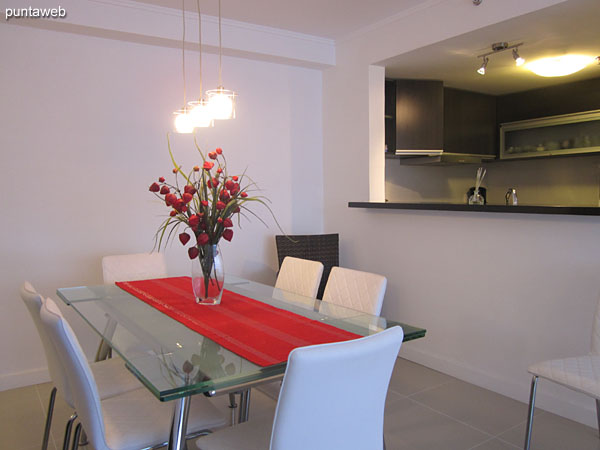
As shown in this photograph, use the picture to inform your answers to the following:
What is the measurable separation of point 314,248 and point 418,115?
5.23 ft

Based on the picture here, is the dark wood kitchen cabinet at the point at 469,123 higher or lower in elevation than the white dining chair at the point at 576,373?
higher

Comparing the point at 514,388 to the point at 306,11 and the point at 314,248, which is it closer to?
the point at 314,248

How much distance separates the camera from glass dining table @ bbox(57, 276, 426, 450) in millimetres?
1524

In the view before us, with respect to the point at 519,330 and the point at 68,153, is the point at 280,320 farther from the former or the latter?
the point at 68,153

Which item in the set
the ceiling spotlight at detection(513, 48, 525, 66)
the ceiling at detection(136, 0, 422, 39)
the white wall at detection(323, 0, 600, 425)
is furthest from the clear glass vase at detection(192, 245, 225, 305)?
the ceiling spotlight at detection(513, 48, 525, 66)

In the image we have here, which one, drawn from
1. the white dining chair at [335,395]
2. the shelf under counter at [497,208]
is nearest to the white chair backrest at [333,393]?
the white dining chair at [335,395]

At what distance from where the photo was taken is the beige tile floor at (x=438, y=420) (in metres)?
2.55

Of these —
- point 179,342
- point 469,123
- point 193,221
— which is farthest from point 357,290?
point 469,123

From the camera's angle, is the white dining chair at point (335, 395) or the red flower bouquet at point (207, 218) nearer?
the white dining chair at point (335, 395)

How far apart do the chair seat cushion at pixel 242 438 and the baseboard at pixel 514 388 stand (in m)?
1.90

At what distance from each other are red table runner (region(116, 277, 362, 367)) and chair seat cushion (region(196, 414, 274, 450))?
29 cm

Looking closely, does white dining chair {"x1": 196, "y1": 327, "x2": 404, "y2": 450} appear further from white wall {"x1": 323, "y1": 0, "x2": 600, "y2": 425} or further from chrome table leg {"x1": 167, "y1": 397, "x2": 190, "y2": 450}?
white wall {"x1": 323, "y1": 0, "x2": 600, "y2": 425}

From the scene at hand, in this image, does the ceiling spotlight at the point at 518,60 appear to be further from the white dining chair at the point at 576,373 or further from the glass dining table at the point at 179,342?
the glass dining table at the point at 179,342

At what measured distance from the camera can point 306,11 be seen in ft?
11.9
